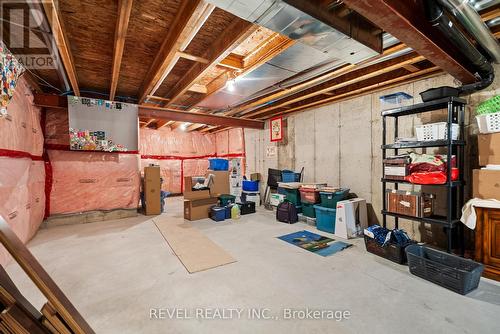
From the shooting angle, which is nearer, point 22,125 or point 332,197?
point 22,125

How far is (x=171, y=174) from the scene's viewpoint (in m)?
Answer: 8.30

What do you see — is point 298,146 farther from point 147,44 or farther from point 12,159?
point 12,159

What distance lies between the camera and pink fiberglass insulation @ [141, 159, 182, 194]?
815 cm

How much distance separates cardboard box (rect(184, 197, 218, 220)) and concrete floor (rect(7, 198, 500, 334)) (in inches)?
55.5

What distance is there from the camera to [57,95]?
4070 mm

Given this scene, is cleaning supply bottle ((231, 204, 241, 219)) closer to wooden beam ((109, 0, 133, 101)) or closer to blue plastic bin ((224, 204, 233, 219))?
Answer: blue plastic bin ((224, 204, 233, 219))

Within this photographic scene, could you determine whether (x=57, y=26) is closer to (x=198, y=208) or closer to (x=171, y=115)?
(x=171, y=115)

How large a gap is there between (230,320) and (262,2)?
237cm

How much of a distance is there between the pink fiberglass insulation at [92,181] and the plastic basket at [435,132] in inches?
211

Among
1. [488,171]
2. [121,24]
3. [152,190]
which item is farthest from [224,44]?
[152,190]

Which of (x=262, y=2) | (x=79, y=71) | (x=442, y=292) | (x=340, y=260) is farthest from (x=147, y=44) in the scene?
(x=442, y=292)

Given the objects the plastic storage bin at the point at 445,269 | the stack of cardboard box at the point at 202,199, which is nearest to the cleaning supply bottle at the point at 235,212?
the stack of cardboard box at the point at 202,199

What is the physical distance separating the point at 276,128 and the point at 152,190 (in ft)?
11.8

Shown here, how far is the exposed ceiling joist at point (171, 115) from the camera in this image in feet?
12.9
